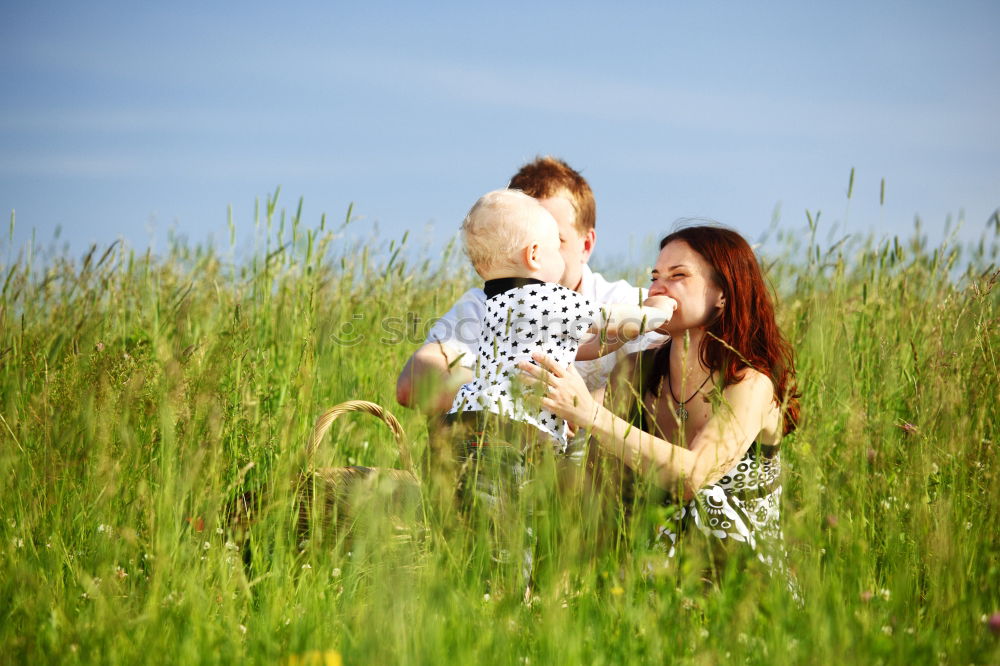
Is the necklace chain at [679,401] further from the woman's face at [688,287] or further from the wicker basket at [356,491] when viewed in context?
the wicker basket at [356,491]

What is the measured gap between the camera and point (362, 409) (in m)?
2.38

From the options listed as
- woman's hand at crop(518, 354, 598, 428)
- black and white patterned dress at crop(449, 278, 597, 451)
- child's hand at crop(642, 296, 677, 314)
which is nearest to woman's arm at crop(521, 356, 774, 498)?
woman's hand at crop(518, 354, 598, 428)

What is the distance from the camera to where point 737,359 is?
2318 millimetres

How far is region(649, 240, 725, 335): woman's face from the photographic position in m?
2.37

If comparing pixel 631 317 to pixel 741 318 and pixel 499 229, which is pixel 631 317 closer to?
pixel 741 318

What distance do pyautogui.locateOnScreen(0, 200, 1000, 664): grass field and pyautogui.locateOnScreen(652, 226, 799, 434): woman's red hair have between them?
0.15 m

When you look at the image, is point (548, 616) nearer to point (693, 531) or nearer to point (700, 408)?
point (693, 531)

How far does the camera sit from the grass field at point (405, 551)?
1.57 metres

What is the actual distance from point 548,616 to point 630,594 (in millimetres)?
259

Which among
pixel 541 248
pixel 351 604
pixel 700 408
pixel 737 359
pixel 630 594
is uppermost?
pixel 541 248

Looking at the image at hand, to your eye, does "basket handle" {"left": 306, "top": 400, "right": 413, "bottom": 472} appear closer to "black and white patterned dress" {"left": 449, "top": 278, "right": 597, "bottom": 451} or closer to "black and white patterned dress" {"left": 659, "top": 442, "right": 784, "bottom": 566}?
"black and white patterned dress" {"left": 449, "top": 278, "right": 597, "bottom": 451}

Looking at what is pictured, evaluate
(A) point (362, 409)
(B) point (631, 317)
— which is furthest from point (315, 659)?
(B) point (631, 317)

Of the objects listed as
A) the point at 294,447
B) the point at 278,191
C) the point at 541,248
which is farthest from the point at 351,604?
the point at 278,191

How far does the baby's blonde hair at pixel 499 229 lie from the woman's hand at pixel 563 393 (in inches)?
16.1
